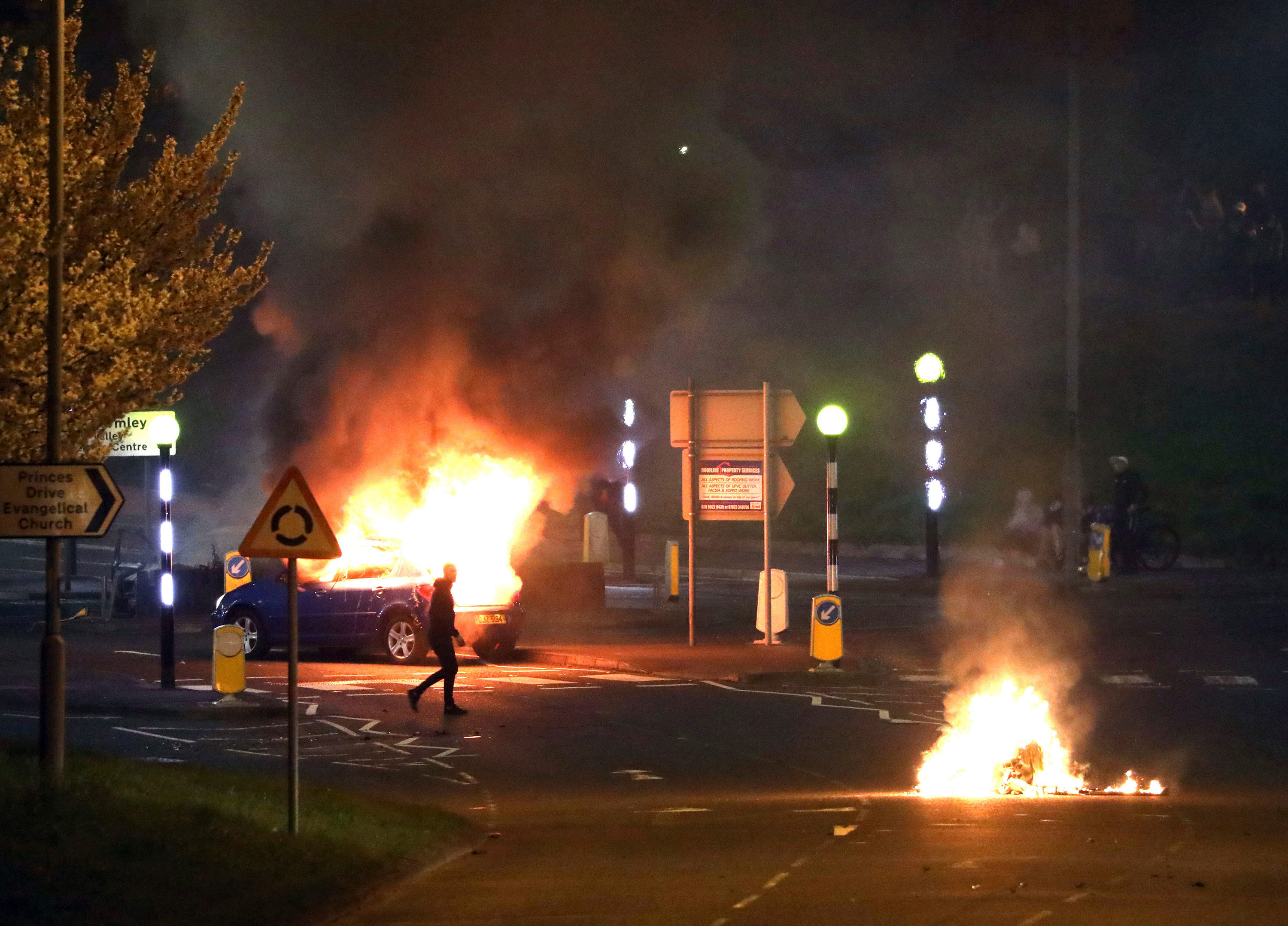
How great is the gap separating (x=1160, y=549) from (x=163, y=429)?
72.3 ft

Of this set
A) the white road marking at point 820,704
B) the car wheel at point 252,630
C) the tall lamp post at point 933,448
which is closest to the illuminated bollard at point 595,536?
the tall lamp post at point 933,448

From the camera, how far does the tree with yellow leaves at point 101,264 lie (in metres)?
9.89

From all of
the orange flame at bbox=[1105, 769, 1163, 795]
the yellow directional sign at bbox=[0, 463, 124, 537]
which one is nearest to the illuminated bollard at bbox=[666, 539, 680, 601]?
the orange flame at bbox=[1105, 769, 1163, 795]

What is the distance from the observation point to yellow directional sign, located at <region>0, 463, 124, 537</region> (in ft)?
31.7

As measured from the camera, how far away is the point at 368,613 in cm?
2050

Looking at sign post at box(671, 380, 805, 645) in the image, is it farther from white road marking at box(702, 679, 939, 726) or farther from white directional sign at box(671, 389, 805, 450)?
white road marking at box(702, 679, 939, 726)

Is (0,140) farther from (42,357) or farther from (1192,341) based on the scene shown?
(1192,341)

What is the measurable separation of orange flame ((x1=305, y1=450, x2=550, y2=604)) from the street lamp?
13.7 ft

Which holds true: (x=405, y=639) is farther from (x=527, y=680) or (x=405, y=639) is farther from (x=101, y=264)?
(x=101, y=264)

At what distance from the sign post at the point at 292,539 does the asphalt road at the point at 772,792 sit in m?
1.04

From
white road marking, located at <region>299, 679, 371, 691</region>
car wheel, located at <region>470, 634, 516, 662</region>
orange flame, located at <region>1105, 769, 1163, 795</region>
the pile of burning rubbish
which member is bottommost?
orange flame, located at <region>1105, 769, 1163, 795</region>

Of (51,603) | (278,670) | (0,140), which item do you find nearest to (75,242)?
(0,140)

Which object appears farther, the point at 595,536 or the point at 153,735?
the point at 595,536

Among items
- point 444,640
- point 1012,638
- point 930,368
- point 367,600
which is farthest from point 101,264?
point 930,368
